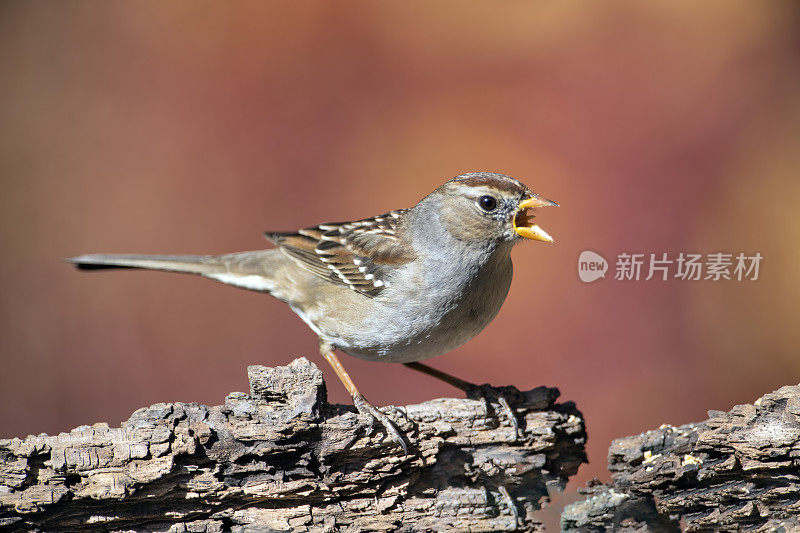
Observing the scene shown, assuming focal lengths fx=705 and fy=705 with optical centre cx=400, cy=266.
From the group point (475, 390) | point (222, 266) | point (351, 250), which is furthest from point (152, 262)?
point (475, 390)

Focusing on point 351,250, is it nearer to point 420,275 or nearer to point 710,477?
point 420,275

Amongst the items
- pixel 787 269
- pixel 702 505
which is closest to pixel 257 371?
pixel 702 505

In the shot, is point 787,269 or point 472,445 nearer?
point 472,445

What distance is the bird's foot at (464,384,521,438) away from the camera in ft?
7.72

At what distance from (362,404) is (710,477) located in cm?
112

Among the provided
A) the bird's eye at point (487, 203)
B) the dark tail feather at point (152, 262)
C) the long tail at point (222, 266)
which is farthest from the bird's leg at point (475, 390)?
the dark tail feather at point (152, 262)

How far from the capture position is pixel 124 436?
2.00 m

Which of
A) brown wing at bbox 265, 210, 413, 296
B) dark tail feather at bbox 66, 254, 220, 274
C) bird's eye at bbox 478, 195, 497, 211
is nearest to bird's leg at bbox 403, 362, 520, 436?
brown wing at bbox 265, 210, 413, 296

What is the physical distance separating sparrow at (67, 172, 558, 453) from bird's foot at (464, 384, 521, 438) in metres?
0.03

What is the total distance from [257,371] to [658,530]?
53.6 inches

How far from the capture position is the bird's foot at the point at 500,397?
2352 millimetres

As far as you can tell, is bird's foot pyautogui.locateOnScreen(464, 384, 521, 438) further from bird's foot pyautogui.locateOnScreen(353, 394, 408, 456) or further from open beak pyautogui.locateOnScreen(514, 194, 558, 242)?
open beak pyautogui.locateOnScreen(514, 194, 558, 242)

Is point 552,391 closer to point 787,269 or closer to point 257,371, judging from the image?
point 257,371

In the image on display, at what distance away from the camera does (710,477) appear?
211 centimetres
